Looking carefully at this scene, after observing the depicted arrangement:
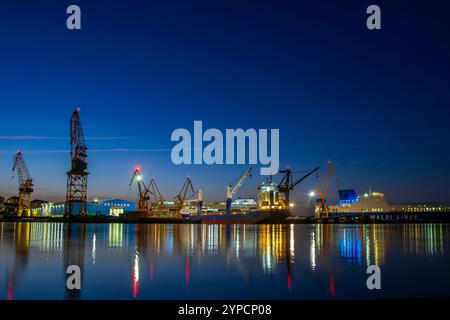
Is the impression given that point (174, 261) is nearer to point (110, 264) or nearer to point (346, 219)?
point (110, 264)

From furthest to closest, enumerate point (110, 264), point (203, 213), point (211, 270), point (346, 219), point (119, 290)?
1. point (346, 219)
2. point (203, 213)
3. point (110, 264)
4. point (211, 270)
5. point (119, 290)

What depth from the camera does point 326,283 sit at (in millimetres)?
16578

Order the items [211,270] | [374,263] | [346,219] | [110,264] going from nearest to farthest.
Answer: [211,270] → [110,264] → [374,263] → [346,219]

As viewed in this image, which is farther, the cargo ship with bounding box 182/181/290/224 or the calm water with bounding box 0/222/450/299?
the cargo ship with bounding box 182/181/290/224

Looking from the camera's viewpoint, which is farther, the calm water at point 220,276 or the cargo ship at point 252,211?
the cargo ship at point 252,211

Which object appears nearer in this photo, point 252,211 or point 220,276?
point 220,276

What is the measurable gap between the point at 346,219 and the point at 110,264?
508ft

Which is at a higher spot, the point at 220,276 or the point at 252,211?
the point at 220,276
